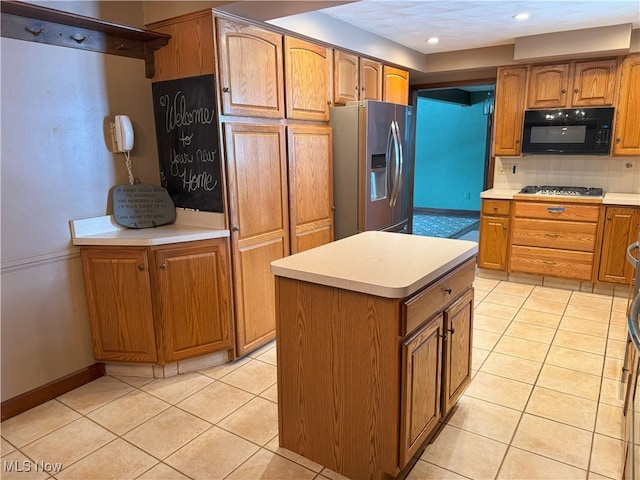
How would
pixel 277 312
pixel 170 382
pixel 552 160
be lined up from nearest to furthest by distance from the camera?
pixel 277 312 < pixel 170 382 < pixel 552 160

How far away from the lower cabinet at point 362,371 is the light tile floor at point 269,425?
18cm

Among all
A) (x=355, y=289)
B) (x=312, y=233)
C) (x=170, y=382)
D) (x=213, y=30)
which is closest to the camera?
(x=355, y=289)

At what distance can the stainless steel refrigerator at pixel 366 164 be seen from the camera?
3428mm

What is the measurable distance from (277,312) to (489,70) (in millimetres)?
4102

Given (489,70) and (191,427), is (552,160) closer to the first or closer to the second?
(489,70)

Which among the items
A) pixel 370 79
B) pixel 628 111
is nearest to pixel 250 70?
pixel 370 79

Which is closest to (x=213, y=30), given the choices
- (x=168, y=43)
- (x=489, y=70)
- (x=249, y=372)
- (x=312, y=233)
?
(x=168, y=43)

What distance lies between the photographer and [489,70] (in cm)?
476

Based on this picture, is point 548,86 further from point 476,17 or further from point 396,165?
point 396,165

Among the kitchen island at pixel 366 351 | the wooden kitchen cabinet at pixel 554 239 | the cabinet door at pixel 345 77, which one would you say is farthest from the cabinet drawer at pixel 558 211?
the kitchen island at pixel 366 351

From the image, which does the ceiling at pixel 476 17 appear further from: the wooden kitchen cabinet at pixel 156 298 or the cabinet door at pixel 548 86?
the wooden kitchen cabinet at pixel 156 298

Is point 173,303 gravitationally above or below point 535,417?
above

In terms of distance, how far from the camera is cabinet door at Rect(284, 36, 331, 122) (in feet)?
10.1

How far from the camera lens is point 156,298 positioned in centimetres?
260
